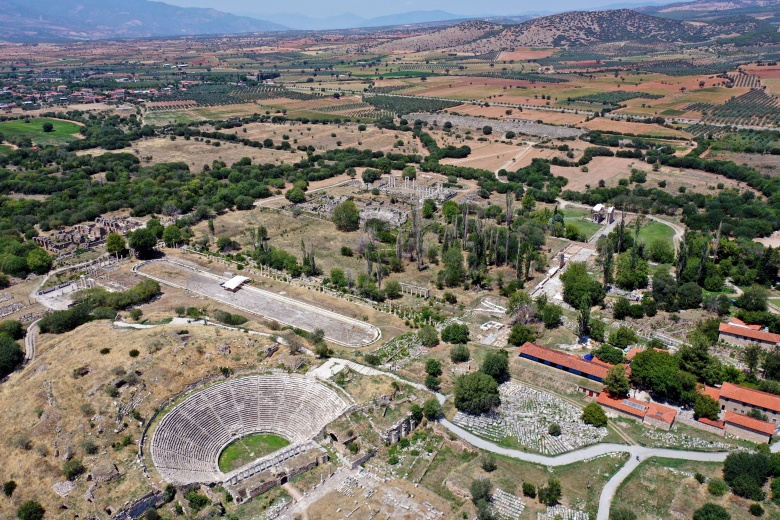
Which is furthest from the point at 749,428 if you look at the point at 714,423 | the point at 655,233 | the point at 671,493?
the point at 655,233

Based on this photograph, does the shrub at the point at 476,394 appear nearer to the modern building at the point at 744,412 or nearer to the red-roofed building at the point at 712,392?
the modern building at the point at 744,412

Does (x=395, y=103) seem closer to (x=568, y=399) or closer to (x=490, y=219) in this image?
(x=490, y=219)

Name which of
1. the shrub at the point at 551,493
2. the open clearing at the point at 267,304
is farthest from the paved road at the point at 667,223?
the shrub at the point at 551,493

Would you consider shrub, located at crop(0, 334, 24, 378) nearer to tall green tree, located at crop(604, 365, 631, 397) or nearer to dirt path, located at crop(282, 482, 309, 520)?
dirt path, located at crop(282, 482, 309, 520)

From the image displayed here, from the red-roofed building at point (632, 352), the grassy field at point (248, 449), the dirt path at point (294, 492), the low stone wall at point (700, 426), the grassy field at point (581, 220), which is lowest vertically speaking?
the grassy field at point (248, 449)

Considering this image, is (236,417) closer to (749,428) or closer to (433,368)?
(433,368)

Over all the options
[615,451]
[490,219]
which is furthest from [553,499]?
[490,219]

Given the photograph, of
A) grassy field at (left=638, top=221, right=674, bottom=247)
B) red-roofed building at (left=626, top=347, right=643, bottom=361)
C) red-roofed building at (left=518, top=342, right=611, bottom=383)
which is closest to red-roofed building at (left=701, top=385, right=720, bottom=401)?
red-roofed building at (left=626, top=347, right=643, bottom=361)
